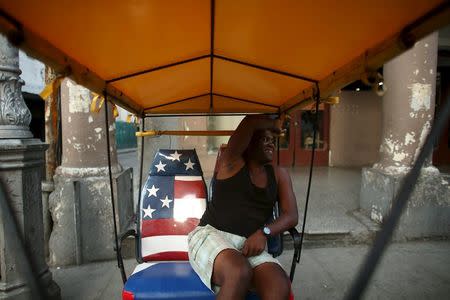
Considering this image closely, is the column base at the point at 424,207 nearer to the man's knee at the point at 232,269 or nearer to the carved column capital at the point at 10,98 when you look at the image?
the man's knee at the point at 232,269

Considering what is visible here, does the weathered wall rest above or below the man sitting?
above

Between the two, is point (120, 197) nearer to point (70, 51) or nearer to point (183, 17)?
point (70, 51)

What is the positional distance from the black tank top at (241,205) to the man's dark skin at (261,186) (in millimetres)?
66

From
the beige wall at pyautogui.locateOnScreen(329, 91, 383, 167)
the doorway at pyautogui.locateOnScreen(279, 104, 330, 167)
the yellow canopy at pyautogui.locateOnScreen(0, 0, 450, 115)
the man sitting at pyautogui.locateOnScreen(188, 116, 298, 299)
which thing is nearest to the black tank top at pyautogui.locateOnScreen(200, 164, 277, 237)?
the man sitting at pyautogui.locateOnScreen(188, 116, 298, 299)

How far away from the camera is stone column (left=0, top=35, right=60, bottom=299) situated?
2.51 metres

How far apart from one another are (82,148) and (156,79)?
1.88 m

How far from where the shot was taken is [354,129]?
9195 millimetres

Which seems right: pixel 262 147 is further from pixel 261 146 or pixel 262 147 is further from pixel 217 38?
pixel 217 38

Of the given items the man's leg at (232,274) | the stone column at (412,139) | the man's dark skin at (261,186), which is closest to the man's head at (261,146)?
the man's dark skin at (261,186)

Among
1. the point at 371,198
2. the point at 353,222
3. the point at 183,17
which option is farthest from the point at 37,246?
the point at 371,198

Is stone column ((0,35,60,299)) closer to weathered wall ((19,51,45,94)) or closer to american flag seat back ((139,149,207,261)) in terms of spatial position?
american flag seat back ((139,149,207,261))

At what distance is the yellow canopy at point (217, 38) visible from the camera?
1.27m

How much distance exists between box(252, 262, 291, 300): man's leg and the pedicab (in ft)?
1.11

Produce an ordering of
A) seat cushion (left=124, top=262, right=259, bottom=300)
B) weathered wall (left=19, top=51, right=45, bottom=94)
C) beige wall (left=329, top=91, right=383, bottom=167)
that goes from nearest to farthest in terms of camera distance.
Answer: seat cushion (left=124, top=262, right=259, bottom=300)
beige wall (left=329, top=91, right=383, bottom=167)
weathered wall (left=19, top=51, right=45, bottom=94)
